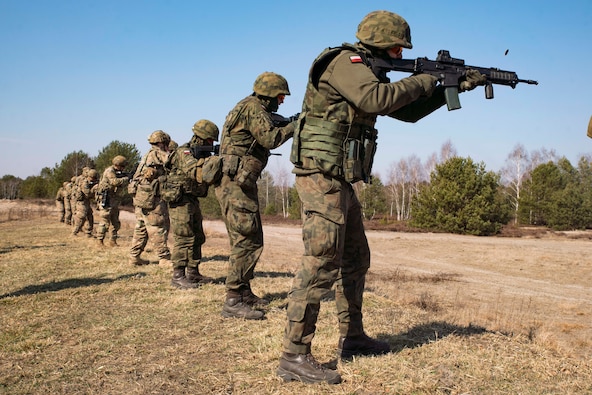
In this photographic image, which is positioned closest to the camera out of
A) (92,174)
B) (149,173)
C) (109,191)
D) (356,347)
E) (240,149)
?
(356,347)

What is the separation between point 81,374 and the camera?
13.1 feet

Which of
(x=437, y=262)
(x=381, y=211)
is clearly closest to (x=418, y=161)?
(x=381, y=211)

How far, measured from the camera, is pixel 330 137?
3639 millimetres

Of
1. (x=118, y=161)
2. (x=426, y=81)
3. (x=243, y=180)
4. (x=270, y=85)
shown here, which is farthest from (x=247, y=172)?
(x=118, y=161)

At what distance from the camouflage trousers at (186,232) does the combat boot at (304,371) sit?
4455mm

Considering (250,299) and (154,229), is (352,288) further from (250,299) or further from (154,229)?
(154,229)

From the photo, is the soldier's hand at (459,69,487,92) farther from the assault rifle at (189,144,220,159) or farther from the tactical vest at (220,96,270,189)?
the assault rifle at (189,144,220,159)

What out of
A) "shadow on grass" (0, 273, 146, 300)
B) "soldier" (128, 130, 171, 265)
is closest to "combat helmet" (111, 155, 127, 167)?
"soldier" (128, 130, 171, 265)

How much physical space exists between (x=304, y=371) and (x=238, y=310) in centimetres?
222

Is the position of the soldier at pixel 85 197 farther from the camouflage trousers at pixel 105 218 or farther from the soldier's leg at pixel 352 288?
the soldier's leg at pixel 352 288

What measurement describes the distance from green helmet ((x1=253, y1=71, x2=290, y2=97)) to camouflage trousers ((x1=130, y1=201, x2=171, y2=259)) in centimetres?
455

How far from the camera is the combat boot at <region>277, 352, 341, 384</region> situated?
11.5ft

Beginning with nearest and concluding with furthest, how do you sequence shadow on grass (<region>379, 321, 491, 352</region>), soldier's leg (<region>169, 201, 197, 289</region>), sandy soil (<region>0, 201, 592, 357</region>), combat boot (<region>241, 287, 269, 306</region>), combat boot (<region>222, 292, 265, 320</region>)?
shadow on grass (<region>379, 321, 491, 352</region>), combat boot (<region>222, 292, 265, 320</region>), combat boot (<region>241, 287, 269, 306</region>), sandy soil (<region>0, 201, 592, 357</region>), soldier's leg (<region>169, 201, 197, 289</region>)

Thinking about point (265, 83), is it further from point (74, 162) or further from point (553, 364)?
point (74, 162)
